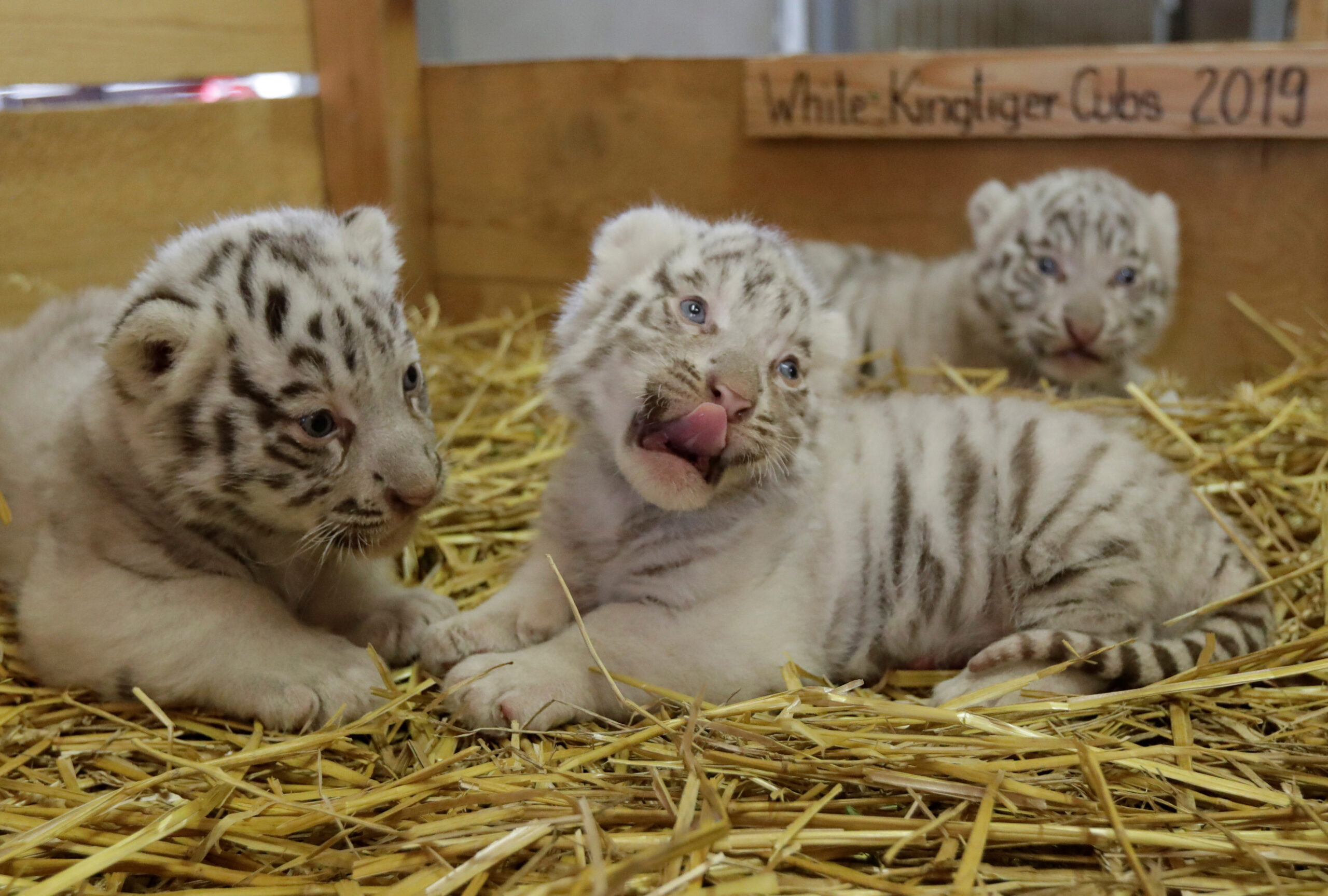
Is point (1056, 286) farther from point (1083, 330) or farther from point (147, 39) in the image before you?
point (147, 39)

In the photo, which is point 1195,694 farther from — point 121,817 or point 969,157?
point 969,157

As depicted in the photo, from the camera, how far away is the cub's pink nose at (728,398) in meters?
1.90

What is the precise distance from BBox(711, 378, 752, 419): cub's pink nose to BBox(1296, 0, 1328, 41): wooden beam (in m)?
2.71

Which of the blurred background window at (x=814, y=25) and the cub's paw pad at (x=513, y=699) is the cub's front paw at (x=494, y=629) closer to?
the cub's paw pad at (x=513, y=699)

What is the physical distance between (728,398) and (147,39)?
209 cm

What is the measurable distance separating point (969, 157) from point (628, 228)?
5.92 feet

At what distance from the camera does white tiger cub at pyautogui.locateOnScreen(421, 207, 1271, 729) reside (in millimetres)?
1966

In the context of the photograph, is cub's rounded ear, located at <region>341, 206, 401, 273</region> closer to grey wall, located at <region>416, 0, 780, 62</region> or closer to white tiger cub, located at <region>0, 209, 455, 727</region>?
white tiger cub, located at <region>0, 209, 455, 727</region>

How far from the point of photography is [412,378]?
211 cm

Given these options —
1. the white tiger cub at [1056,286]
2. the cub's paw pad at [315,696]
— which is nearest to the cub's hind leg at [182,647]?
the cub's paw pad at [315,696]

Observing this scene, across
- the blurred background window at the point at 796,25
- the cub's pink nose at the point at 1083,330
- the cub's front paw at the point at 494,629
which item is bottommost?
the cub's front paw at the point at 494,629

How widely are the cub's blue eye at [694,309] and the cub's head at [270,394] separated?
1.79 feet

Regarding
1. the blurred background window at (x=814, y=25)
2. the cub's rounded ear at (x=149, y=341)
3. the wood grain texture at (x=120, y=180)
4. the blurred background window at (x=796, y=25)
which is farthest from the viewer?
the blurred background window at (x=814, y=25)

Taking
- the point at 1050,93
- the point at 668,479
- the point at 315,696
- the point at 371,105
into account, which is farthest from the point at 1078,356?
the point at 315,696
